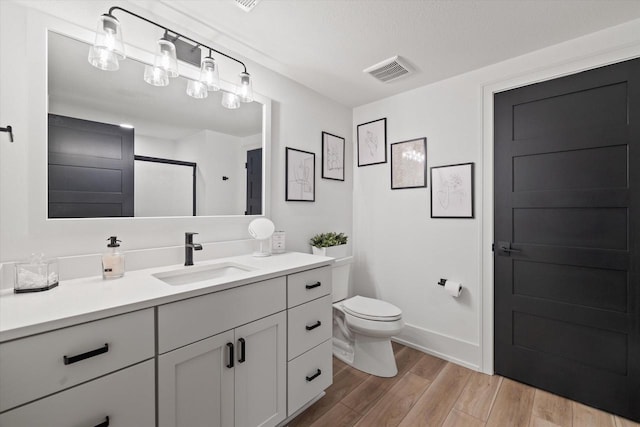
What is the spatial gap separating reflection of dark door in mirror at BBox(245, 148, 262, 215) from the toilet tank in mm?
796

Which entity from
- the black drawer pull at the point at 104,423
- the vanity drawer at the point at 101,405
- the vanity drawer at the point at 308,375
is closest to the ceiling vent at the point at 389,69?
the vanity drawer at the point at 308,375

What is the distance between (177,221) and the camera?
1.60 meters

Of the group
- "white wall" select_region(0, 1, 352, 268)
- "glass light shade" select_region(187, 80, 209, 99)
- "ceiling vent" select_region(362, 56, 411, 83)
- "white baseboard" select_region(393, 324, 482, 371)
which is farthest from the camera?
"white baseboard" select_region(393, 324, 482, 371)

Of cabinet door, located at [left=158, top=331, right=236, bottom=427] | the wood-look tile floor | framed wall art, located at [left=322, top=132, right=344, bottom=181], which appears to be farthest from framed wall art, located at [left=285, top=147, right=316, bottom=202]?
the wood-look tile floor

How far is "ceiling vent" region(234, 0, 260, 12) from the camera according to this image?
1.43 meters

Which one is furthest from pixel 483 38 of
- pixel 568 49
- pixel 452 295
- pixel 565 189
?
pixel 452 295

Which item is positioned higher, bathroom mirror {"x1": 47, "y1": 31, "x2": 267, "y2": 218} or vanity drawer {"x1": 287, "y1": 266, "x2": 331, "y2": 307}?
bathroom mirror {"x1": 47, "y1": 31, "x2": 267, "y2": 218}

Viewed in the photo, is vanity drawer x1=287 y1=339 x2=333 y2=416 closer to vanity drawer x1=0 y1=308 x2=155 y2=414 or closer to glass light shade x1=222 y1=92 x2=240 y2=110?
vanity drawer x1=0 y1=308 x2=155 y2=414

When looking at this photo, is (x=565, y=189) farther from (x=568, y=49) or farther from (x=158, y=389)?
(x=158, y=389)

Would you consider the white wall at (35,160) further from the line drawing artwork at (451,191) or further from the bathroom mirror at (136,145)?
the line drawing artwork at (451,191)

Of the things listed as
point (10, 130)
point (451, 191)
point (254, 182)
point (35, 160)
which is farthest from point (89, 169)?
point (451, 191)

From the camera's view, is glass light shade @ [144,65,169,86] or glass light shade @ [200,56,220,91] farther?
glass light shade @ [200,56,220,91]

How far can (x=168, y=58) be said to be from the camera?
1.44 meters

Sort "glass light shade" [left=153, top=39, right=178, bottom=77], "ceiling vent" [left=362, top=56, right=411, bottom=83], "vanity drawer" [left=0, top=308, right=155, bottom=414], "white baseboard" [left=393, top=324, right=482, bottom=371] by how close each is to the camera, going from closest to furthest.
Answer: "vanity drawer" [left=0, top=308, right=155, bottom=414], "glass light shade" [left=153, top=39, right=178, bottom=77], "ceiling vent" [left=362, top=56, right=411, bottom=83], "white baseboard" [left=393, top=324, right=482, bottom=371]
